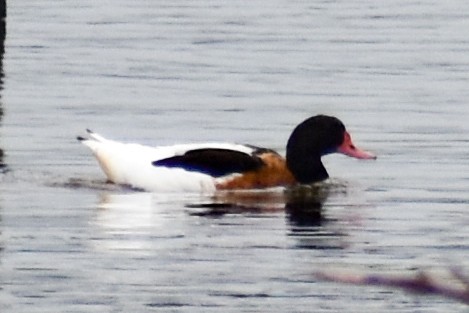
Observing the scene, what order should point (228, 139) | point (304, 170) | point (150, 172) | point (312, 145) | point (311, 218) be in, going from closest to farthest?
point (311, 218), point (150, 172), point (304, 170), point (312, 145), point (228, 139)

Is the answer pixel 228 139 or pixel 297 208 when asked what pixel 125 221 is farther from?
pixel 228 139

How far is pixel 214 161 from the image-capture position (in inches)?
493

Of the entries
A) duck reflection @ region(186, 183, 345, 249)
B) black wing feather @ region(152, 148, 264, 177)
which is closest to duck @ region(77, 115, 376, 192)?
black wing feather @ region(152, 148, 264, 177)

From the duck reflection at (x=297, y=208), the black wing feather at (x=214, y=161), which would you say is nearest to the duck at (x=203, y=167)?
the black wing feather at (x=214, y=161)

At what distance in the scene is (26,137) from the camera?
47.9ft

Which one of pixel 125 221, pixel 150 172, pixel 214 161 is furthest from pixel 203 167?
pixel 125 221

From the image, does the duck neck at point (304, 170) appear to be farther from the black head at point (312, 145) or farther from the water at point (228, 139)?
the water at point (228, 139)

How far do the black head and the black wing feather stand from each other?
0.44 metres

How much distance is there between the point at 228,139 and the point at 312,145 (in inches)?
72.8

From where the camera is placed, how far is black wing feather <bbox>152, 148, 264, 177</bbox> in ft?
40.8

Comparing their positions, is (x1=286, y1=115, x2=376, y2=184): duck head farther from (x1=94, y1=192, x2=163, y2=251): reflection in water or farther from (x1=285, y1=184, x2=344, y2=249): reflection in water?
(x1=94, y1=192, x2=163, y2=251): reflection in water

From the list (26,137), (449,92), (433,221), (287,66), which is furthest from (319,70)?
(433,221)

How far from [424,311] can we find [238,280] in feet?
3.78

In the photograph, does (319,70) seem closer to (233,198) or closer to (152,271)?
(233,198)
